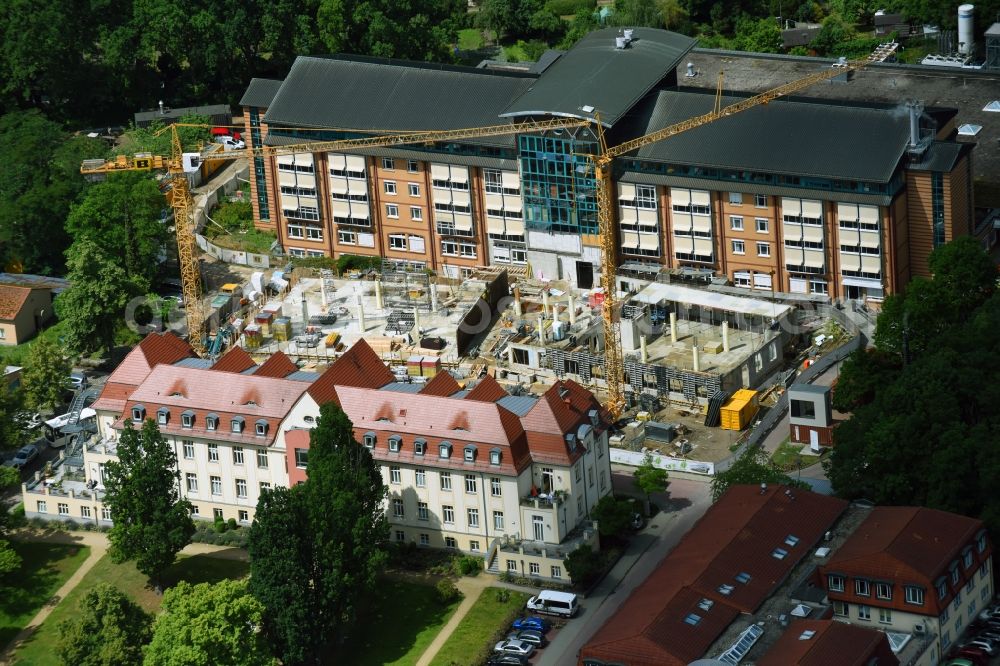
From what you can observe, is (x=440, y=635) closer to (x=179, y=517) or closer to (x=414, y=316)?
(x=179, y=517)

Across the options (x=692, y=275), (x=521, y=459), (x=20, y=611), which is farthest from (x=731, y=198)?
(x=20, y=611)

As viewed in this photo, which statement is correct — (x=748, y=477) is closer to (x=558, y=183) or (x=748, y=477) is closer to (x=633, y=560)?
(x=633, y=560)

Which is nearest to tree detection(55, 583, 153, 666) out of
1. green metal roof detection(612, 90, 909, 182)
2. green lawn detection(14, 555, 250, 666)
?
green lawn detection(14, 555, 250, 666)

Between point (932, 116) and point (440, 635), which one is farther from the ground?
point (932, 116)

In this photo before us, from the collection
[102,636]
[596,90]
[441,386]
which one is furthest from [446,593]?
[596,90]

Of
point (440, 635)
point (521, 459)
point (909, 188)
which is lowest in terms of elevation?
point (440, 635)

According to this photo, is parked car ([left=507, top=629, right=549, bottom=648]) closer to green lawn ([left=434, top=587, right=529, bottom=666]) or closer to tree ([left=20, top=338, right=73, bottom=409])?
green lawn ([left=434, top=587, right=529, bottom=666])
